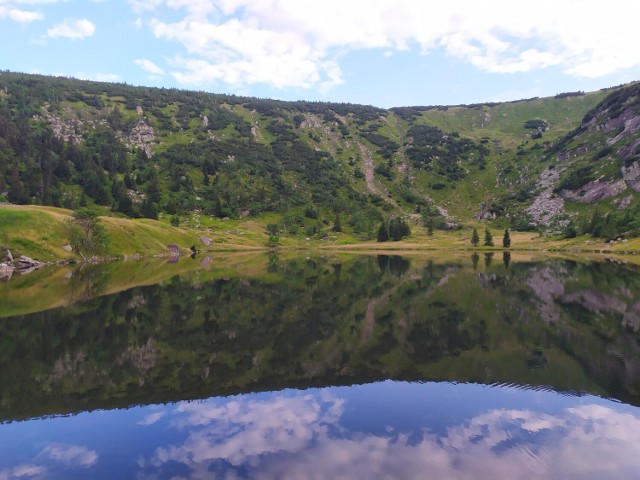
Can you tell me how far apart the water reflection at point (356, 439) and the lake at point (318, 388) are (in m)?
0.07

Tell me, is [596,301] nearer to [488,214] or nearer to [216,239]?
[216,239]

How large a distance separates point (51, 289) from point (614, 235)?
135401 millimetres

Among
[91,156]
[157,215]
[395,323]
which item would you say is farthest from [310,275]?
[91,156]

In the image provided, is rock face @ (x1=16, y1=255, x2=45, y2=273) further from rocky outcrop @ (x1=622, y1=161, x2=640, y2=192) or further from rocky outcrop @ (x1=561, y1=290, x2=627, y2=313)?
rocky outcrop @ (x1=622, y1=161, x2=640, y2=192)

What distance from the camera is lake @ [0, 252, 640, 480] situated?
47.7 feet

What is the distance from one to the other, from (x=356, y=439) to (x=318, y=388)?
578cm

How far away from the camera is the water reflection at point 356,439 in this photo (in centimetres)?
1389

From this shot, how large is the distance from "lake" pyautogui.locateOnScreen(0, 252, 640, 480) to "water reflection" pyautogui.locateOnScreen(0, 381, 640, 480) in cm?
7

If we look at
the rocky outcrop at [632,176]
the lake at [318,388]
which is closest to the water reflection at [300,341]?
the lake at [318,388]

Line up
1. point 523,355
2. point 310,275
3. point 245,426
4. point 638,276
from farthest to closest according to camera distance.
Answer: point 310,275 → point 638,276 → point 523,355 → point 245,426

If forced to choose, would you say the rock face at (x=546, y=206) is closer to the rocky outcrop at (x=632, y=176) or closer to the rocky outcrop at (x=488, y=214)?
the rocky outcrop at (x=488, y=214)

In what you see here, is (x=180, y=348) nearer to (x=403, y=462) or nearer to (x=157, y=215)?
(x=403, y=462)

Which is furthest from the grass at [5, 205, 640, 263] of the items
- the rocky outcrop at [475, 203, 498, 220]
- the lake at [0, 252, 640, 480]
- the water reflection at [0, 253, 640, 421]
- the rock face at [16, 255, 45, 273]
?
the lake at [0, 252, 640, 480]

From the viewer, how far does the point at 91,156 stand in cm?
17475
